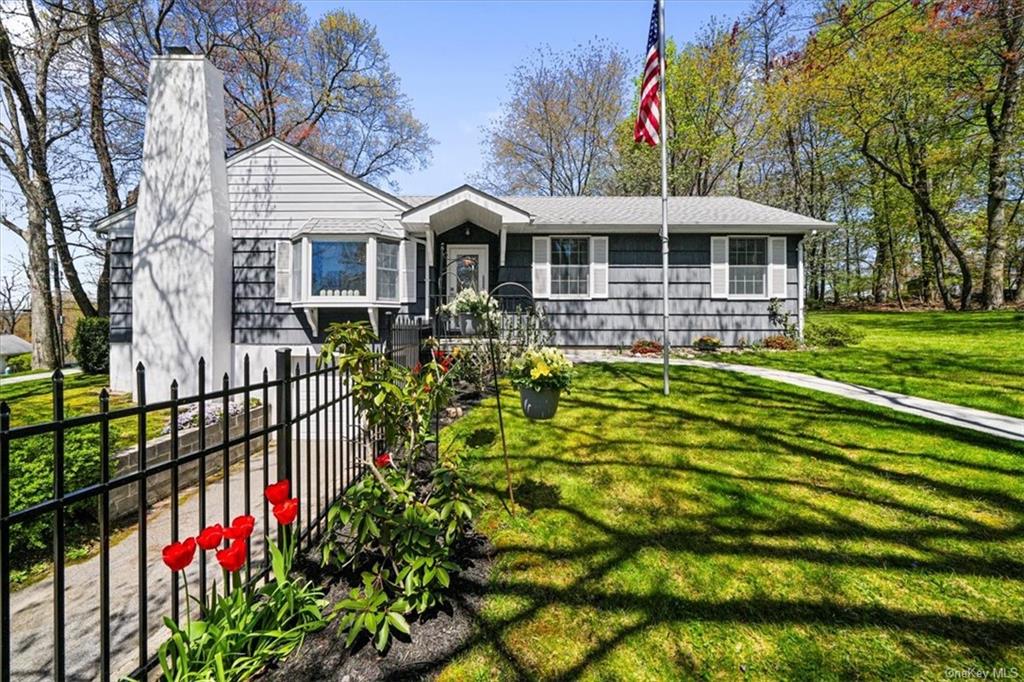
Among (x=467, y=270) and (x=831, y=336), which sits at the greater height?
(x=467, y=270)

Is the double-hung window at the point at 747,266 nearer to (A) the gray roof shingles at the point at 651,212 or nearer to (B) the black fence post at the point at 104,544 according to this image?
(A) the gray roof shingles at the point at 651,212

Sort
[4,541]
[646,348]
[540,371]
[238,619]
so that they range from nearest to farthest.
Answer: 1. [4,541]
2. [238,619]
3. [540,371]
4. [646,348]

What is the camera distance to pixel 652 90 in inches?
235

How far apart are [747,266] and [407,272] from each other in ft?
25.9

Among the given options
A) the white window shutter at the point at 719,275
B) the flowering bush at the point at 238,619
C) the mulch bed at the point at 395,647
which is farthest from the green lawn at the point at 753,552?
the white window shutter at the point at 719,275

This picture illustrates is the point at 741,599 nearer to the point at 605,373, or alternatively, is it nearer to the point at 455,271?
the point at 605,373

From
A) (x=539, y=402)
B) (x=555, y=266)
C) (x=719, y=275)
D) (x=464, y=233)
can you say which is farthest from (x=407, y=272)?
(x=719, y=275)

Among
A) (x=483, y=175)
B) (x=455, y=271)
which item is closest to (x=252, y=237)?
(x=455, y=271)

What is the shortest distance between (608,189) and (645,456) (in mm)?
20791

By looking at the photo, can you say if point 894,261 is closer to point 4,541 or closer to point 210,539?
point 210,539

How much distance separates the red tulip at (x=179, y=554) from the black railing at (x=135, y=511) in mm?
88

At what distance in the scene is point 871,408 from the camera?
5281 millimetres

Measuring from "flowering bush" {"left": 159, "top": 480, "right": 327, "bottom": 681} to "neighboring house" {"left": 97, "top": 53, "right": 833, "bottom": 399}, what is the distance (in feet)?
18.4

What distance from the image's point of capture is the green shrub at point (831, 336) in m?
10.1
